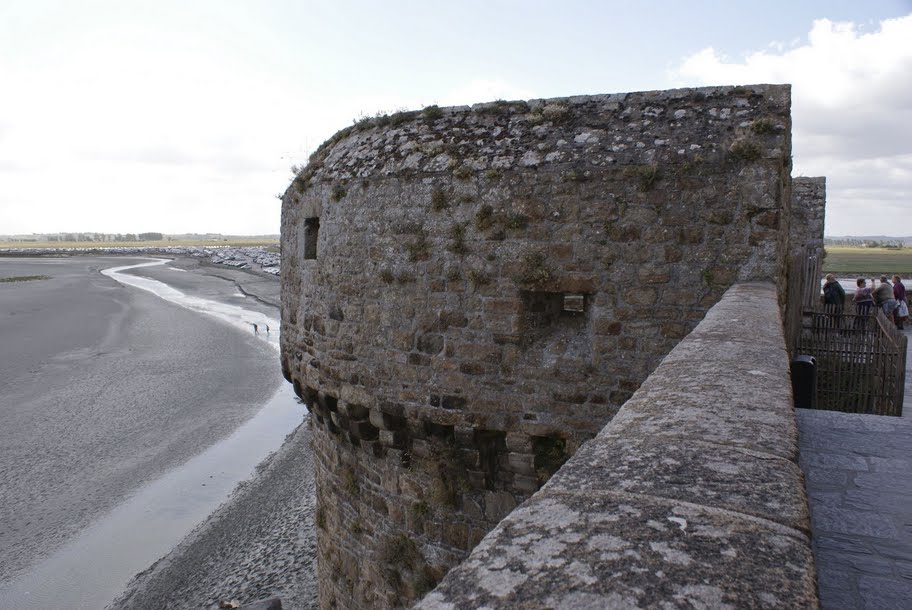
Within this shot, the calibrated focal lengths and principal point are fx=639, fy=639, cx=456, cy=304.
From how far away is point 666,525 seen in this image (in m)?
1.27

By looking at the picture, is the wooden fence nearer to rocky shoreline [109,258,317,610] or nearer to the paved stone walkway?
the paved stone walkway

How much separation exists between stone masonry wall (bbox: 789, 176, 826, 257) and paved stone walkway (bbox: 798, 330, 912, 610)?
379 inches

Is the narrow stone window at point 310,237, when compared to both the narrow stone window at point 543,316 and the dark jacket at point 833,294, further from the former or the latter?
the dark jacket at point 833,294

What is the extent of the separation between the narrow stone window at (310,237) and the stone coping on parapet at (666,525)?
461 cm

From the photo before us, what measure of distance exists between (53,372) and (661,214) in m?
23.8

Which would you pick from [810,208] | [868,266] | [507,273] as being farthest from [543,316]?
[868,266]

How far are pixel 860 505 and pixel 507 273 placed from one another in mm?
2895

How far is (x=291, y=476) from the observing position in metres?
14.4

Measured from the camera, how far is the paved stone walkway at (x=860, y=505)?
1761 mm

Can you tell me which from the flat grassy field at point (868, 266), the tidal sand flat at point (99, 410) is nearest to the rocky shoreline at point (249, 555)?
the tidal sand flat at point (99, 410)

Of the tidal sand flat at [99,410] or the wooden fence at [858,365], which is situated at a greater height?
the wooden fence at [858,365]

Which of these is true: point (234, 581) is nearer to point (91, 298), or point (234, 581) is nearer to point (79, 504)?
→ point (79, 504)

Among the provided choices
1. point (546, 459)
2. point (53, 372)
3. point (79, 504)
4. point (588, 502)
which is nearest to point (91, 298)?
point (53, 372)

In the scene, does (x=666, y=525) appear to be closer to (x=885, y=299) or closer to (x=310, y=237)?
(x=310, y=237)
